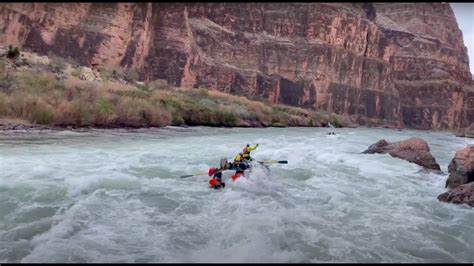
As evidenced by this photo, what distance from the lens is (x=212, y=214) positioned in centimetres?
633

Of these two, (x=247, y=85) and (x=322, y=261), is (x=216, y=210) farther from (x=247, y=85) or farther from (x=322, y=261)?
(x=247, y=85)

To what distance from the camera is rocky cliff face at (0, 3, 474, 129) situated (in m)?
32.2

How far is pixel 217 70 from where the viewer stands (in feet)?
153

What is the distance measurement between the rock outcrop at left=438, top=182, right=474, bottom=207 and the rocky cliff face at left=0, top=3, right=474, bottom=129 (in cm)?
2917

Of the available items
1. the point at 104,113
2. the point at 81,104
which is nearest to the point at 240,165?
the point at 81,104

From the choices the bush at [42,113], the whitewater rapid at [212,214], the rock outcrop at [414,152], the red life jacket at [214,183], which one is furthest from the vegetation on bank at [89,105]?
the rock outcrop at [414,152]

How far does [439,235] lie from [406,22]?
96.1 metres

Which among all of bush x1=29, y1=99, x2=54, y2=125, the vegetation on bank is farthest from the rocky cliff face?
bush x1=29, y1=99, x2=54, y2=125

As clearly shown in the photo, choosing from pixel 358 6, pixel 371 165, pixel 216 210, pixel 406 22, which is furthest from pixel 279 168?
pixel 406 22

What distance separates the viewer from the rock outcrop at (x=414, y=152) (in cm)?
1168

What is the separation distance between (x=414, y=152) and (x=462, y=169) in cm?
404

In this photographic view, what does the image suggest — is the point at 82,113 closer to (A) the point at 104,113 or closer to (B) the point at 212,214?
(A) the point at 104,113

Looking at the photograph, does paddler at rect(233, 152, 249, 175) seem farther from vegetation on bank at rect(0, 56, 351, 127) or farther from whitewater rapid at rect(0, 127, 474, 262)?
vegetation on bank at rect(0, 56, 351, 127)

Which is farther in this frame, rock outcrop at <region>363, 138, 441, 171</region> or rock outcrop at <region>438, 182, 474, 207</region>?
rock outcrop at <region>363, 138, 441, 171</region>
